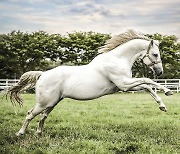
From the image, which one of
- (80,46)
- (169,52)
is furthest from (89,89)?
(169,52)

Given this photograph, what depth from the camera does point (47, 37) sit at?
7332 millimetres

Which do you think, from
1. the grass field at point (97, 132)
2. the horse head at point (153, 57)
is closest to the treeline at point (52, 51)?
the grass field at point (97, 132)

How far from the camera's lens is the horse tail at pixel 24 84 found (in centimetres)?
346

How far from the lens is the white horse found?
3.21m

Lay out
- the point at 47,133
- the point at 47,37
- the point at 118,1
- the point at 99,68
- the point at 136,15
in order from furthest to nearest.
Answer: the point at 47,37, the point at 136,15, the point at 118,1, the point at 47,133, the point at 99,68

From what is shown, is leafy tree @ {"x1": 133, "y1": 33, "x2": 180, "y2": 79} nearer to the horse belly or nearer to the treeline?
the treeline

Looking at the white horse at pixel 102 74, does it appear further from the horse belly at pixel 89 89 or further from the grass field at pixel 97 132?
the grass field at pixel 97 132

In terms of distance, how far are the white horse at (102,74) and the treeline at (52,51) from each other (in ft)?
9.41

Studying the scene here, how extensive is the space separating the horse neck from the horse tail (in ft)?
2.56

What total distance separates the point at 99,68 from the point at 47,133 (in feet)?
2.69

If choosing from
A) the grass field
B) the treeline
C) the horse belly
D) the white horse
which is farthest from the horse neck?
the treeline

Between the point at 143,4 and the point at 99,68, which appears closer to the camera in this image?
the point at 99,68

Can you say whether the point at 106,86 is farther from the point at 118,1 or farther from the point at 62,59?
the point at 62,59

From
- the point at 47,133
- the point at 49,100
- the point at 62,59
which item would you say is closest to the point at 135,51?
the point at 49,100
